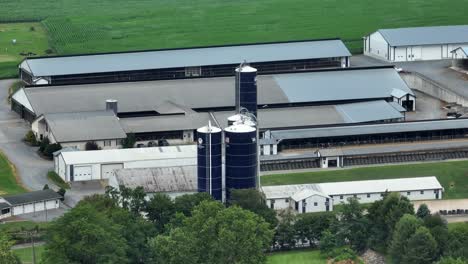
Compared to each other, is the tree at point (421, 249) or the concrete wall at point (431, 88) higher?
the concrete wall at point (431, 88)

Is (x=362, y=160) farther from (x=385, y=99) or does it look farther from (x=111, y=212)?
(x=111, y=212)

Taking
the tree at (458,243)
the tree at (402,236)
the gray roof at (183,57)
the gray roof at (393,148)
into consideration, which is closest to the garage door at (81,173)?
the gray roof at (393,148)

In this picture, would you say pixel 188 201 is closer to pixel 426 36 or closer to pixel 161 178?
pixel 161 178

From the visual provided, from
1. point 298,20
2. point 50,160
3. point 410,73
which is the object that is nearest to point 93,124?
point 50,160

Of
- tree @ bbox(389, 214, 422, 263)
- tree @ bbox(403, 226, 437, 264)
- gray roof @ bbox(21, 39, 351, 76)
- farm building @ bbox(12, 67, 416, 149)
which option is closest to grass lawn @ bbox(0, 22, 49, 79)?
gray roof @ bbox(21, 39, 351, 76)

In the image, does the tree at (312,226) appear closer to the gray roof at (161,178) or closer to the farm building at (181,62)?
the gray roof at (161,178)

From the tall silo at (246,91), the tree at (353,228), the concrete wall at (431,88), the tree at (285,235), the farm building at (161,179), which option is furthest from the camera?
the concrete wall at (431,88)

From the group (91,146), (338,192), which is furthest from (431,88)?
(338,192)
